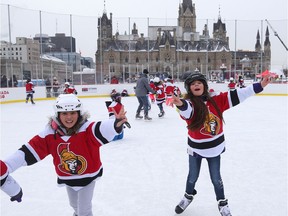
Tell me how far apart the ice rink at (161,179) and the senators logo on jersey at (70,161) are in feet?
3.44

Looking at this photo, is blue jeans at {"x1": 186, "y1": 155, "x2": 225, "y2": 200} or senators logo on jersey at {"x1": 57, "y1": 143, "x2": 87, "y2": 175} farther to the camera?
blue jeans at {"x1": 186, "y1": 155, "x2": 225, "y2": 200}

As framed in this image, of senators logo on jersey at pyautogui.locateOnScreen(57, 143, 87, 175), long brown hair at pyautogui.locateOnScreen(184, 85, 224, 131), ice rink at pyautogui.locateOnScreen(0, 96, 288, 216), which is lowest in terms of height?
ice rink at pyautogui.locateOnScreen(0, 96, 288, 216)

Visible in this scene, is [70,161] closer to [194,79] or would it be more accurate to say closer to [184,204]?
[194,79]

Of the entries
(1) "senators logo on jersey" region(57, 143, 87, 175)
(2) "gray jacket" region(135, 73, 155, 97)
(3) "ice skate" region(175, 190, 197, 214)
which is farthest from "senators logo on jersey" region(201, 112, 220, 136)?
(2) "gray jacket" region(135, 73, 155, 97)

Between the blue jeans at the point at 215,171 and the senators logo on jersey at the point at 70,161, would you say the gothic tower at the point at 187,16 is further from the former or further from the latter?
the senators logo on jersey at the point at 70,161

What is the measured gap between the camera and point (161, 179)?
3844 millimetres

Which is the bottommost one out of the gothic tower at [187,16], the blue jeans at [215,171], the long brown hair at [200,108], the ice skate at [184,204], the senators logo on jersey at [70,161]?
the ice skate at [184,204]

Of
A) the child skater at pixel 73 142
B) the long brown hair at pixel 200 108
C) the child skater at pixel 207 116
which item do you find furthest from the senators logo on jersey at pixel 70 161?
the long brown hair at pixel 200 108

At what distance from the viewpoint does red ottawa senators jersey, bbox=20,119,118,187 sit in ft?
6.49

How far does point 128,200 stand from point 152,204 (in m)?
0.25

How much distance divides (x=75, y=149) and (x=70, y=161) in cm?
9

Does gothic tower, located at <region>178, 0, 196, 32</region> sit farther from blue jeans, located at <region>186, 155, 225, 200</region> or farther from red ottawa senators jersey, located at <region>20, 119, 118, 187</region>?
red ottawa senators jersey, located at <region>20, 119, 118, 187</region>

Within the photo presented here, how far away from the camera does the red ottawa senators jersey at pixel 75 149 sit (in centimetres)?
198

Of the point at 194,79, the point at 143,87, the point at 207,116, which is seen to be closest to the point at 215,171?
the point at 207,116
